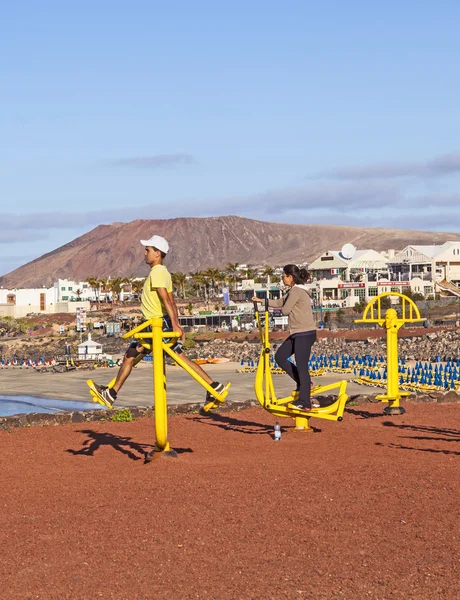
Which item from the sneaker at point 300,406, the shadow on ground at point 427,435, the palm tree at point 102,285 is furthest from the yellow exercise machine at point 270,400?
the palm tree at point 102,285

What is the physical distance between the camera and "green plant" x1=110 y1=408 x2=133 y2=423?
1235cm

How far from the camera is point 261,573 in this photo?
4859 millimetres

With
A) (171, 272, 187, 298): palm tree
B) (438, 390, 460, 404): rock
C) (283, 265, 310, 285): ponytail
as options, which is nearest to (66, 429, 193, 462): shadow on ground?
(283, 265, 310, 285): ponytail

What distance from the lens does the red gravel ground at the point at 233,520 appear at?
4.73 m

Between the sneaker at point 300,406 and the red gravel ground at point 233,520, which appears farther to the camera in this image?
the sneaker at point 300,406

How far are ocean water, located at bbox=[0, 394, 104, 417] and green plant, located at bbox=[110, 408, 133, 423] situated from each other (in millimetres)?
16007

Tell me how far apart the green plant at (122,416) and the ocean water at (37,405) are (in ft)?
52.5

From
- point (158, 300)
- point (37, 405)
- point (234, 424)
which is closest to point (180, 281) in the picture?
point (37, 405)

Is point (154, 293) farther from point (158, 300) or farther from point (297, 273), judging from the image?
point (297, 273)

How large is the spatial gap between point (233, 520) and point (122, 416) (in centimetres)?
666

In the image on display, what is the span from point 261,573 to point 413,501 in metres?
1.95

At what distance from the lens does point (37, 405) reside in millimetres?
32094

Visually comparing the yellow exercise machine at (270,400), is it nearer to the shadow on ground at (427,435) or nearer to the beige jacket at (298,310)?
the beige jacket at (298,310)

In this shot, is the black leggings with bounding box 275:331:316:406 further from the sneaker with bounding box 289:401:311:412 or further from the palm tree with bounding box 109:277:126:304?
the palm tree with bounding box 109:277:126:304
